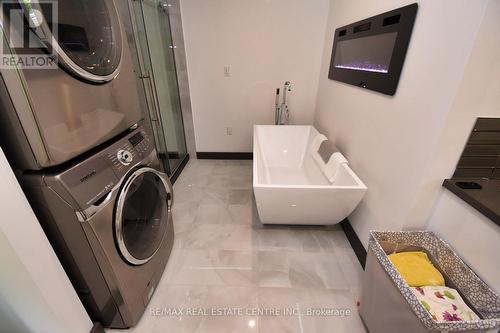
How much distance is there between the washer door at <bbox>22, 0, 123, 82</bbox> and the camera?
0.72 m

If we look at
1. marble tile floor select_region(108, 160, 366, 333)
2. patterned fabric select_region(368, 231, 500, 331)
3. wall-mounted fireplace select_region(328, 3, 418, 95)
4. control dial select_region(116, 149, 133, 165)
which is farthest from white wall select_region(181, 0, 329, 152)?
patterned fabric select_region(368, 231, 500, 331)

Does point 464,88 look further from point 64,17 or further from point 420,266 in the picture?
point 64,17

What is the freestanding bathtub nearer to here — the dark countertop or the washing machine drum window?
the dark countertop

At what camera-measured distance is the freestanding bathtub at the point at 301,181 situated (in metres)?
1.50

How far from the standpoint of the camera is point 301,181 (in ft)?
7.91

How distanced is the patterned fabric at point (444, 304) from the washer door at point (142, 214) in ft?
4.25

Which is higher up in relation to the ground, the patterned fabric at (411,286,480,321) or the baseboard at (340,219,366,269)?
the patterned fabric at (411,286,480,321)

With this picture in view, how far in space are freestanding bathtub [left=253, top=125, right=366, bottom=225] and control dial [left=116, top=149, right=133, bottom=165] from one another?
0.76m

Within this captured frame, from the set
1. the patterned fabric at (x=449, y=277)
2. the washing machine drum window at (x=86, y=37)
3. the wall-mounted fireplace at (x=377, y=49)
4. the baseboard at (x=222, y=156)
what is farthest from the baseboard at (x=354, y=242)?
the washing machine drum window at (x=86, y=37)

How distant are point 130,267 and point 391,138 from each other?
5.41 feet

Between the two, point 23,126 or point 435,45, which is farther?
point 435,45

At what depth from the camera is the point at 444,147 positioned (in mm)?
1050

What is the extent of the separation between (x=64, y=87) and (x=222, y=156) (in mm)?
2623

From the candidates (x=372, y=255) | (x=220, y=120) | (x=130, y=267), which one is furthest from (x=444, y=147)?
(x=220, y=120)
